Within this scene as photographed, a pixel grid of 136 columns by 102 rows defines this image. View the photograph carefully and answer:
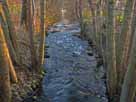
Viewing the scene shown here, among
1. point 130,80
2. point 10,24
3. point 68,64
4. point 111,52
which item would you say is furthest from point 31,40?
point 130,80

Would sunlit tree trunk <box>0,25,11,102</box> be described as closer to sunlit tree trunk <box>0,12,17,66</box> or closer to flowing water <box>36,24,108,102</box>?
sunlit tree trunk <box>0,12,17,66</box>

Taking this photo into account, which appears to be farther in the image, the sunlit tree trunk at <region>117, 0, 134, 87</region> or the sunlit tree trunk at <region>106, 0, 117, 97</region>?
the sunlit tree trunk at <region>117, 0, 134, 87</region>

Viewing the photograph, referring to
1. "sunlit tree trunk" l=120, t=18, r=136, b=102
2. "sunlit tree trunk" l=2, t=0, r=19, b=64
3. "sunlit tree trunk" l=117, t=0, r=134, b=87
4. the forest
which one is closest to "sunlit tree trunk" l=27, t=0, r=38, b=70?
the forest

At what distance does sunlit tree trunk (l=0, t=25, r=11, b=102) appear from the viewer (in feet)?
24.3

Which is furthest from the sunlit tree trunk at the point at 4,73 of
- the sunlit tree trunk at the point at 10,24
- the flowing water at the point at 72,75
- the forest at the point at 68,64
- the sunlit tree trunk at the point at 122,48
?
the sunlit tree trunk at the point at 122,48

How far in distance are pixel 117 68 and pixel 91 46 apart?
8714 mm

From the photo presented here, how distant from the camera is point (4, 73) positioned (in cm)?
755

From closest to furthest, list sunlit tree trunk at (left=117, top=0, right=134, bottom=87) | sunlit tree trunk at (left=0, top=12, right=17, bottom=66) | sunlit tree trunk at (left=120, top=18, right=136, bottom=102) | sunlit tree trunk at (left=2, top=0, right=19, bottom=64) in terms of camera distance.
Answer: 1. sunlit tree trunk at (left=120, top=18, right=136, bottom=102)
2. sunlit tree trunk at (left=117, top=0, right=134, bottom=87)
3. sunlit tree trunk at (left=0, top=12, right=17, bottom=66)
4. sunlit tree trunk at (left=2, top=0, right=19, bottom=64)

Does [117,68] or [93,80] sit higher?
[117,68]

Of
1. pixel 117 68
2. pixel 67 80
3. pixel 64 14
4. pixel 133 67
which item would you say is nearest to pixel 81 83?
pixel 67 80

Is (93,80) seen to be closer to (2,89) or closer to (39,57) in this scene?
(39,57)

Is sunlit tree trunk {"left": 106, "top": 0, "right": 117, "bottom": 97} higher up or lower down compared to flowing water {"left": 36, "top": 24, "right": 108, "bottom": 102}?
higher up

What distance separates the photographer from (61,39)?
20.1m

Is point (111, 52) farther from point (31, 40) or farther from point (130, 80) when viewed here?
point (31, 40)
